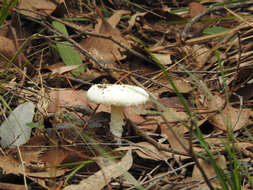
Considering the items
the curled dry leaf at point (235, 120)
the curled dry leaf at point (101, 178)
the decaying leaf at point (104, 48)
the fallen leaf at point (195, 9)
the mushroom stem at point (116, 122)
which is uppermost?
the fallen leaf at point (195, 9)

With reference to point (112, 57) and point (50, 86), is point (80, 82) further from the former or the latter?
point (112, 57)

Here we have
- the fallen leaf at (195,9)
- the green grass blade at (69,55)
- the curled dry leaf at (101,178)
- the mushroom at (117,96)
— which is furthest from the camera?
the fallen leaf at (195,9)

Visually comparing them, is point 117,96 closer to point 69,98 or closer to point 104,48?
point 69,98

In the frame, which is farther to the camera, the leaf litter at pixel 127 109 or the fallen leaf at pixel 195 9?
the fallen leaf at pixel 195 9

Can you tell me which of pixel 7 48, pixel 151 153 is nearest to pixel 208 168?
pixel 151 153

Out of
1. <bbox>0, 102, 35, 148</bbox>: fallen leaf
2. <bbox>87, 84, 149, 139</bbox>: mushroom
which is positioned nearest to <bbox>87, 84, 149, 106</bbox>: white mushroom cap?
<bbox>87, 84, 149, 139</bbox>: mushroom

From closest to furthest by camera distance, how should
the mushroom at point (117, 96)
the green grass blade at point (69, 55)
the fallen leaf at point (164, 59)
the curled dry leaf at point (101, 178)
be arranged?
the curled dry leaf at point (101, 178)
the mushroom at point (117, 96)
the green grass blade at point (69, 55)
the fallen leaf at point (164, 59)

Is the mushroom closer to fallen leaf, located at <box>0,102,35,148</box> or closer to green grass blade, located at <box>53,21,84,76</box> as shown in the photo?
fallen leaf, located at <box>0,102,35,148</box>

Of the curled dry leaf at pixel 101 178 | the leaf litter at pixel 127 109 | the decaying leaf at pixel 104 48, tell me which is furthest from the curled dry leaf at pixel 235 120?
the decaying leaf at pixel 104 48

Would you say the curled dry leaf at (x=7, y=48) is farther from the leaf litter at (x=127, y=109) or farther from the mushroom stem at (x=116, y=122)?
the mushroom stem at (x=116, y=122)
